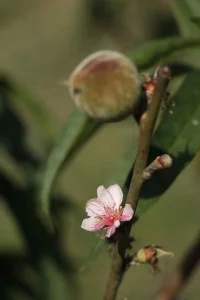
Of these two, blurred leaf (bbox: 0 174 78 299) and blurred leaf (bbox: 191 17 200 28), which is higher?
blurred leaf (bbox: 191 17 200 28)

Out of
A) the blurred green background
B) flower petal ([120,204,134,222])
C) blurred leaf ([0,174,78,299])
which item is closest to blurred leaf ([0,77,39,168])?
the blurred green background

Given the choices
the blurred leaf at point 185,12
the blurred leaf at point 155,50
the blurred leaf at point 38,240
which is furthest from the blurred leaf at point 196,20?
the blurred leaf at point 38,240

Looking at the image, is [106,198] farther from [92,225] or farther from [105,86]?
[105,86]

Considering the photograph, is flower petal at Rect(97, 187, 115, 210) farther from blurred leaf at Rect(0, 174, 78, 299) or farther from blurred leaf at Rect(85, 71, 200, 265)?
blurred leaf at Rect(0, 174, 78, 299)

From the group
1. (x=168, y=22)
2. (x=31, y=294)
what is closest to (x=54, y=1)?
(x=168, y=22)

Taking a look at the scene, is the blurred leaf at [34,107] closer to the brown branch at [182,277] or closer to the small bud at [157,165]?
the brown branch at [182,277]

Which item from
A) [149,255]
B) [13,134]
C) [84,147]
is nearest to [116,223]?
[149,255]
